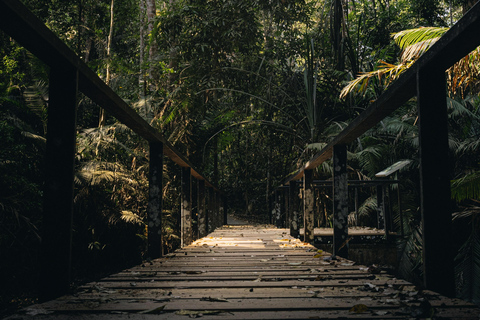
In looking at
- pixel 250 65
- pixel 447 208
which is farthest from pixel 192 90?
pixel 447 208

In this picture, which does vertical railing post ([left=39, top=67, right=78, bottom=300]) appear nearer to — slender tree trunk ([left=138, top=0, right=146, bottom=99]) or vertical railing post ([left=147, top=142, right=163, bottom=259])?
vertical railing post ([left=147, top=142, right=163, bottom=259])

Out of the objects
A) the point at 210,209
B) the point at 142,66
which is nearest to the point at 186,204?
the point at 210,209

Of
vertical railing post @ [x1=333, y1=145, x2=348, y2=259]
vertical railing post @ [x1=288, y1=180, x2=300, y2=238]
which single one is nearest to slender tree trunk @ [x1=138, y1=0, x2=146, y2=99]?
vertical railing post @ [x1=288, y1=180, x2=300, y2=238]

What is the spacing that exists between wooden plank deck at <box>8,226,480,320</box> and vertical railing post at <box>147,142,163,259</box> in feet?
1.79

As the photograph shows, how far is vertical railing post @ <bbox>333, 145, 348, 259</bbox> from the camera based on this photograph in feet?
10.6

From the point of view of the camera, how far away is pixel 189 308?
1.46 metres

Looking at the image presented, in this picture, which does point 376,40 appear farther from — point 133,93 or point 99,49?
point 99,49

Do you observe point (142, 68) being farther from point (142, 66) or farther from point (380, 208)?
point (380, 208)

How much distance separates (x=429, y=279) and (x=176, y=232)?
6.86m

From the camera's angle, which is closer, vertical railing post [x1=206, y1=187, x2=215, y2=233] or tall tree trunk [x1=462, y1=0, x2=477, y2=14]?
tall tree trunk [x1=462, y1=0, x2=477, y2=14]

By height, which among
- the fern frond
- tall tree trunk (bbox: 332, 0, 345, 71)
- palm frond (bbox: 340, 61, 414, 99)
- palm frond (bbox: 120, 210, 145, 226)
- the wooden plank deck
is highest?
tall tree trunk (bbox: 332, 0, 345, 71)

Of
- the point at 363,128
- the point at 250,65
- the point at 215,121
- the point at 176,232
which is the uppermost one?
the point at 250,65

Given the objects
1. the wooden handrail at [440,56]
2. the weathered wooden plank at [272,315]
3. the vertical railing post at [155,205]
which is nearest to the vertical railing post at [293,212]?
the vertical railing post at [155,205]

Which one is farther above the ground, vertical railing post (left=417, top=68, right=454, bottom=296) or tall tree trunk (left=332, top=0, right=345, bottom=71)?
tall tree trunk (left=332, top=0, right=345, bottom=71)
